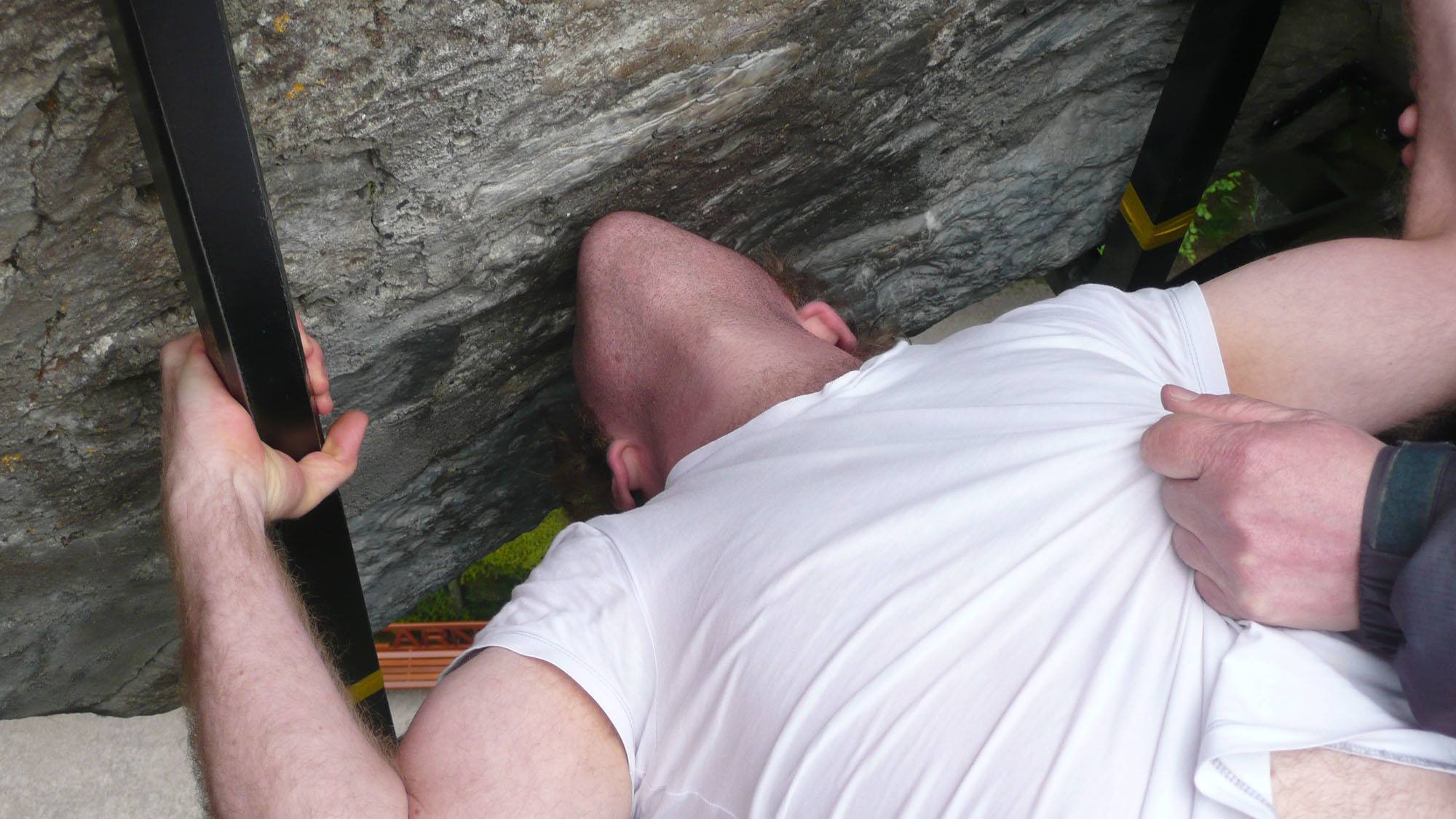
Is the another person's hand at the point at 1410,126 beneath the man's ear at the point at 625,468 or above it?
above

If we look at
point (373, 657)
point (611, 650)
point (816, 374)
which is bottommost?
point (373, 657)

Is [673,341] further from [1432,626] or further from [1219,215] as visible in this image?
[1219,215]

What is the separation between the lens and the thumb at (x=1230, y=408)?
107 centimetres

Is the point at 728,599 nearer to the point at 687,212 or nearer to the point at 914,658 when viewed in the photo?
the point at 914,658

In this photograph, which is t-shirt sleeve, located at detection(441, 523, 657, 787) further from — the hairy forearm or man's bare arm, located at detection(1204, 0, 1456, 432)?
man's bare arm, located at detection(1204, 0, 1456, 432)

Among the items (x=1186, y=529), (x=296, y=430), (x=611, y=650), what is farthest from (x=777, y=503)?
(x=296, y=430)

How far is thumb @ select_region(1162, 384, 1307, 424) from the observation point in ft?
3.51

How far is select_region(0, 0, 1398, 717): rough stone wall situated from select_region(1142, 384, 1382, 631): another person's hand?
3.10 ft

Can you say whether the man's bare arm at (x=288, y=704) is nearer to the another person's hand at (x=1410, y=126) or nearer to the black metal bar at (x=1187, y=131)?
the another person's hand at (x=1410, y=126)

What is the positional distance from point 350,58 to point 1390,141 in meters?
2.25

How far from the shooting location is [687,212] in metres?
1.82

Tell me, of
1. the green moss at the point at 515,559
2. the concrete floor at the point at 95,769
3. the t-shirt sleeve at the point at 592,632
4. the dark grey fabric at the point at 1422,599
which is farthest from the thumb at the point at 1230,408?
the concrete floor at the point at 95,769

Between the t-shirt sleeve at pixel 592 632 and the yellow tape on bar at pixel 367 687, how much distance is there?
45 cm

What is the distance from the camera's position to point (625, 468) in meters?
1.70
